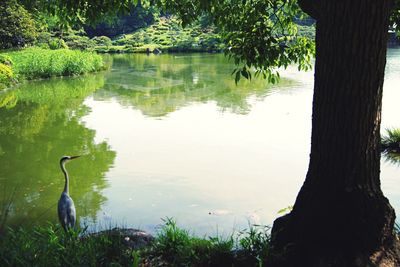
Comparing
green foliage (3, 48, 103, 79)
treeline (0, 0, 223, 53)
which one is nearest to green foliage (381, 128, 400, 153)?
treeline (0, 0, 223, 53)

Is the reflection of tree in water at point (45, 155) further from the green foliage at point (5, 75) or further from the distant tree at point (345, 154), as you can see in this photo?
the distant tree at point (345, 154)

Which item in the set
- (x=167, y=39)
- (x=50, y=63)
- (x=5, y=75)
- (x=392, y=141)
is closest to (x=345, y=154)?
(x=392, y=141)

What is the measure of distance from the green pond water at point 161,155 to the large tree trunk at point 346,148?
2.43 meters

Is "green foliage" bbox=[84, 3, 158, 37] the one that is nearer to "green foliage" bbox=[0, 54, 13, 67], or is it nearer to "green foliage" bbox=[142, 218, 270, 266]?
"green foliage" bbox=[0, 54, 13, 67]

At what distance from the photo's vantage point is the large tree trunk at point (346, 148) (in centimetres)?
277

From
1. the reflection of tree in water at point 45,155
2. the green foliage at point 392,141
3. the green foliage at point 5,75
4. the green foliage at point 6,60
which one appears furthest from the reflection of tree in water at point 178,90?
the green foliage at point 392,141

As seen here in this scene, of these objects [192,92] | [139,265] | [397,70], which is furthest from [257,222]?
[397,70]

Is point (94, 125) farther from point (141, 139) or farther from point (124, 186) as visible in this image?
point (124, 186)

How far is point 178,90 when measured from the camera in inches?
733

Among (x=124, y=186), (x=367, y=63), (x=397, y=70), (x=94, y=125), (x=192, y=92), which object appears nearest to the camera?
(x=367, y=63)

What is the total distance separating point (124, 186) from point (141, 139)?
320 centimetres

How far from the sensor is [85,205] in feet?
20.6

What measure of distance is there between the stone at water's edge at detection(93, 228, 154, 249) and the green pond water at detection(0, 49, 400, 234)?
101 cm

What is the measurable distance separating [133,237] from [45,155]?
5.30 metres
